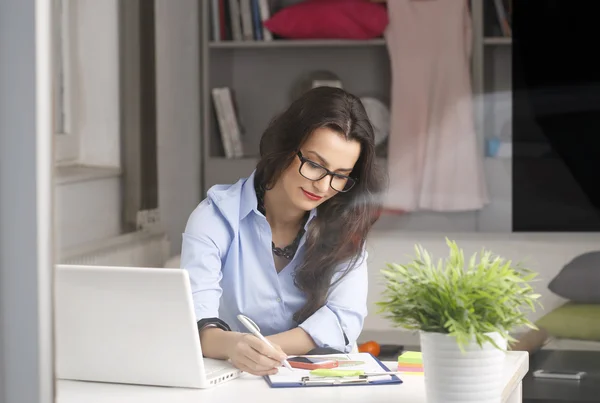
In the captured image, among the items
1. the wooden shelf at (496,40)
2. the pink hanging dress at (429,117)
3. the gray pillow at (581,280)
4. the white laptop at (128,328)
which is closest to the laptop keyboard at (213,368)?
the white laptop at (128,328)

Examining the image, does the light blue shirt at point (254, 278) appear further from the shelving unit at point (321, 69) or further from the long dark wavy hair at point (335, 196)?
the shelving unit at point (321, 69)

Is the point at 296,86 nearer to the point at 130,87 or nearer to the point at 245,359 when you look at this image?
the point at 130,87

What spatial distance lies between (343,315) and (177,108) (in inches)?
28.0

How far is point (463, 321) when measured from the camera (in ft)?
3.94

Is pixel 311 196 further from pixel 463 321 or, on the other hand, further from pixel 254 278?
pixel 463 321

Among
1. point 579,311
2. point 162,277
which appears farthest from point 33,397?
point 579,311

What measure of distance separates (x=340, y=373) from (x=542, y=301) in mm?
772

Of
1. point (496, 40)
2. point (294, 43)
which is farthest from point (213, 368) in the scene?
point (496, 40)

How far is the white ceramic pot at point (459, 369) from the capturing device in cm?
121

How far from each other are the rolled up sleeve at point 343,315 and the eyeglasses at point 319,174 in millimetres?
179

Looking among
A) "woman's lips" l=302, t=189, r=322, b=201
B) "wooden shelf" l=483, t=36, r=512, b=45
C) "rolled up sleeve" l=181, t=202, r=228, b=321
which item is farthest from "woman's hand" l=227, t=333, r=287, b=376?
"wooden shelf" l=483, t=36, r=512, b=45

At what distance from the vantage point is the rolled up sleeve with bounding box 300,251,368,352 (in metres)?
1.72

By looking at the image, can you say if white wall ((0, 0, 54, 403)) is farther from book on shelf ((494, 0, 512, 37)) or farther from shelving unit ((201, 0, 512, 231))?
book on shelf ((494, 0, 512, 37))

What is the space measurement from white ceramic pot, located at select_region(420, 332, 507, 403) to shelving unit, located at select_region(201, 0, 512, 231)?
903mm
